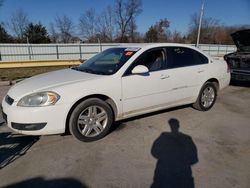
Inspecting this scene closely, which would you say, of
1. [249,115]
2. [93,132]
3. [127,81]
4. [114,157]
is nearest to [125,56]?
[127,81]

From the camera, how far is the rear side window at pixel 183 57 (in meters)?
4.50

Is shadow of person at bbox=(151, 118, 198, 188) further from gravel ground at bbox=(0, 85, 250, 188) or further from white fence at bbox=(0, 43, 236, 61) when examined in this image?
white fence at bbox=(0, 43, 236, 61)

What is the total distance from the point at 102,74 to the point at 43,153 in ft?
5.10

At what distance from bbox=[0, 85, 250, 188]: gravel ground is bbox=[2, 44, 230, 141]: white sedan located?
1.06 feet

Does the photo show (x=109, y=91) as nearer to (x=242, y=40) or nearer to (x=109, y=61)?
(x=109, y=61)

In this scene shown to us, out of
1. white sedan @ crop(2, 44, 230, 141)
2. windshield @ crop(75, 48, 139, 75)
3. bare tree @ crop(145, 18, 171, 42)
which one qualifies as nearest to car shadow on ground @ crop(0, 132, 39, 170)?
white sedan @ crop(2, 44, 230, 141)

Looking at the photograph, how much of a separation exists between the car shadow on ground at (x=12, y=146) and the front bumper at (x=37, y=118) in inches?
12.8

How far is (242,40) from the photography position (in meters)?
8.10

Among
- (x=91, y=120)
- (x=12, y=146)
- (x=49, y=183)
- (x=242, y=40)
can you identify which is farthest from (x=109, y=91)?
(x=242, y=40)

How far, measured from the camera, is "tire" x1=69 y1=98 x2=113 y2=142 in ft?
11.4

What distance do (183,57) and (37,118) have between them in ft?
10.2

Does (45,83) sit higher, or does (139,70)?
(139,70)

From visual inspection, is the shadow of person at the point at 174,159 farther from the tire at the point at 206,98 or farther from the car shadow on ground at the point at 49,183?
the tire at the point at 206,98

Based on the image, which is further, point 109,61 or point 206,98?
point 206,98
